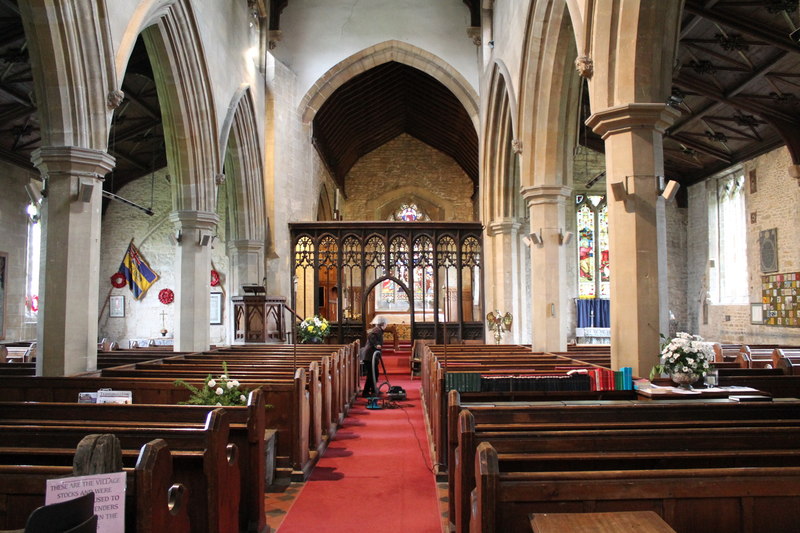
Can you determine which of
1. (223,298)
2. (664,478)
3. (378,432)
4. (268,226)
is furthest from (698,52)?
(223,298)

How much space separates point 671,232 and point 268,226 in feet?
35.1

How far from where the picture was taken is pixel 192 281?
959 centimetres

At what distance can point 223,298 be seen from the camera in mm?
17094

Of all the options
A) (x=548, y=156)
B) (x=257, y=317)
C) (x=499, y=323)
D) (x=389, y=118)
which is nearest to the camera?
(x=548, y=156)

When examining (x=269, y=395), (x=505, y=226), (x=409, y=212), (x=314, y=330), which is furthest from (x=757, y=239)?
(x=269, y=395)

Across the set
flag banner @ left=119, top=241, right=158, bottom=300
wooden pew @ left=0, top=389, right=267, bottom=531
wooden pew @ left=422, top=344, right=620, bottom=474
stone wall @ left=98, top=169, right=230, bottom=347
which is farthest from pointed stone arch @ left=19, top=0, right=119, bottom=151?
flag banner @ left=119, top=241, right=158, bottom=300

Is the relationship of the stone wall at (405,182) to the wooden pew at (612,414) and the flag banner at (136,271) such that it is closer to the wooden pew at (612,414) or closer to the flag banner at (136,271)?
the flag banner at (136,271)

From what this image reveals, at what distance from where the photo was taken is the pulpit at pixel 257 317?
1220 centimetres

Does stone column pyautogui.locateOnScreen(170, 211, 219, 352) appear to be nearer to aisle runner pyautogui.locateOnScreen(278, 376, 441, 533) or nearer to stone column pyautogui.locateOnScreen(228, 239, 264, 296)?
stone column pyautogui.locateOnScreen(228, 239, 264, 296)

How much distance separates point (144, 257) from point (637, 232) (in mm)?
14818

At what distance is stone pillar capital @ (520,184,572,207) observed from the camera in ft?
28.8

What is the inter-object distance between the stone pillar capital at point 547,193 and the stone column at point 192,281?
16.3 feet

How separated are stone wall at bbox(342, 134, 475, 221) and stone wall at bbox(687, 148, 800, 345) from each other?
873 centimetres

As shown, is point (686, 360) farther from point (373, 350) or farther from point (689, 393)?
point (373, 350)
